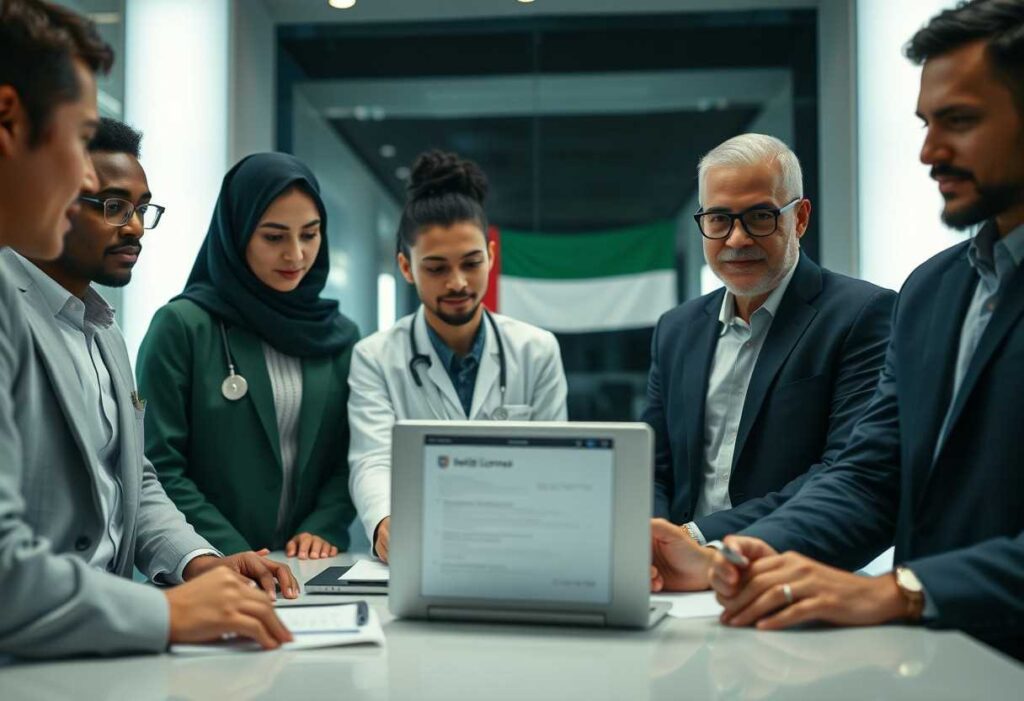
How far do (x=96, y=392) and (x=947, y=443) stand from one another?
160 cm

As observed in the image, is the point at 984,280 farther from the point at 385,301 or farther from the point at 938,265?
the point at 385,301

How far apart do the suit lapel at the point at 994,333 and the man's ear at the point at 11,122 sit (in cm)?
155

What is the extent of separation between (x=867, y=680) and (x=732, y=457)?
106 cm

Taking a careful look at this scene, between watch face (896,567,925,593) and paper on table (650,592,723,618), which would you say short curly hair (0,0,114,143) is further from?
watch face (896,567,925,593)

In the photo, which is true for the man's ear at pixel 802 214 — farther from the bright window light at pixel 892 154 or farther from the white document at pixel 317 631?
the bright window light at pixel 892 154

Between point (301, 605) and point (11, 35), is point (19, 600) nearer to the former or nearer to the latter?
point (301, 605)

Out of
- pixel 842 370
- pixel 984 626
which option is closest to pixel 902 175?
pixel 842 370

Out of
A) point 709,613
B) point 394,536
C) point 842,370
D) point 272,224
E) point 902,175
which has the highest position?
point 902,175

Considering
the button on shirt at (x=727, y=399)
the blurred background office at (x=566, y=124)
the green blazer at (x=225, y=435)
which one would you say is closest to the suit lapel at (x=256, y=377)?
the green blazer at (x=225, y=435)

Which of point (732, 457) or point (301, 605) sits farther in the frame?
point (732, 457)

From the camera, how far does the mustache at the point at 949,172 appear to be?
1.65m

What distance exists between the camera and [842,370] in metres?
2.21

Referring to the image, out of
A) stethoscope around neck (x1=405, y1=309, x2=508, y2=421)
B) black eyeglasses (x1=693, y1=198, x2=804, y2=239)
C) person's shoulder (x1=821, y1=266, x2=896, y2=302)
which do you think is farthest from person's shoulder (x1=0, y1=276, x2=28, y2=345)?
person's shoulder (x1=821, y1=266, x2=896, y2=302)

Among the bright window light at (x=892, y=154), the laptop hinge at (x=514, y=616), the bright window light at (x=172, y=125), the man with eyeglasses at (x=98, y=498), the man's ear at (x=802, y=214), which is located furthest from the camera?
the bright window light at (x=172, y=125)
